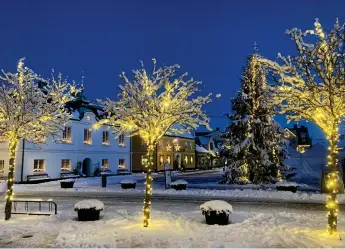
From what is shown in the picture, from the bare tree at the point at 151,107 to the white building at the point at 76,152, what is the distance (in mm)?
24528

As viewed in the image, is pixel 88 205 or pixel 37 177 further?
pixel 37 177

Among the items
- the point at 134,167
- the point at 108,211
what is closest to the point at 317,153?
the point at 134,167

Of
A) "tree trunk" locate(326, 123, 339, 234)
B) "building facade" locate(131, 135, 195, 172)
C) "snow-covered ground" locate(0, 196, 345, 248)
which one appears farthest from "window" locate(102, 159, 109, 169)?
"tree trunk" locate(326, 123, 339, 234)

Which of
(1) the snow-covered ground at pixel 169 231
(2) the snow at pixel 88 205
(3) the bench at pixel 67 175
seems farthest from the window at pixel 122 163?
(2) the snow at pixel 88 205

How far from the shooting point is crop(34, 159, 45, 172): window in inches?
1516

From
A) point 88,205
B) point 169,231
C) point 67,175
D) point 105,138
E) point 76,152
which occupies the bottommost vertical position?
point 169,231

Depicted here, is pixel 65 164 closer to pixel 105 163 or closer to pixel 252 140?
pixel 105 163

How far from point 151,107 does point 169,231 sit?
4.48 m

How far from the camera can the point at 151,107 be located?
13367 mm

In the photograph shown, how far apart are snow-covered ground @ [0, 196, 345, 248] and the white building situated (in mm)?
22308

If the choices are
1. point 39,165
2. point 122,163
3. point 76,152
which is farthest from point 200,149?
point 39,165

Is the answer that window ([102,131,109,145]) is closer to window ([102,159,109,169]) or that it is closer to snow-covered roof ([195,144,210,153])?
window ([102,159,109,169])

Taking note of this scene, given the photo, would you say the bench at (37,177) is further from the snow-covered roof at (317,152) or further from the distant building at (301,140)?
the snow-covered roof at (317,152)

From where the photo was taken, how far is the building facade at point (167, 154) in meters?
56.2
